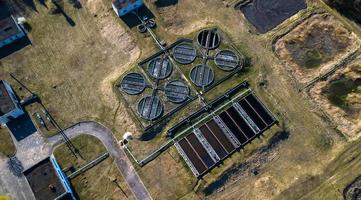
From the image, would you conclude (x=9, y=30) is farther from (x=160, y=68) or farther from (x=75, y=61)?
(x=160, y=68)

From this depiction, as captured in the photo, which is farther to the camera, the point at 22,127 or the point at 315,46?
the point at 315,46

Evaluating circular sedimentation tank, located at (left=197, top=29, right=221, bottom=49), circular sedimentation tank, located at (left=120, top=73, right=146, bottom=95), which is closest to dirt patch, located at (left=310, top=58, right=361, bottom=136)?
circular sedimentation tank, located at (left=197, top=29, right=221, bottom=49)

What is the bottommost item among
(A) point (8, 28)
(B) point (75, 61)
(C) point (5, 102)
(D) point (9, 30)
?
(C) point (5, 102)

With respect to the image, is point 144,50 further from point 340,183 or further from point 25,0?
point 340,183

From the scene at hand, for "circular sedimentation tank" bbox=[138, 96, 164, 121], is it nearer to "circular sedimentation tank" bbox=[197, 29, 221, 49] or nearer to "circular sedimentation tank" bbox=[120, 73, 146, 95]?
"circular sedimentation tank" bbox=[120, 73, 146, 95]

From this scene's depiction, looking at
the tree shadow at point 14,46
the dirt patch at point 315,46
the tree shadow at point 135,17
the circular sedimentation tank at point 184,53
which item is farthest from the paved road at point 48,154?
the dirt patch at point 315,46

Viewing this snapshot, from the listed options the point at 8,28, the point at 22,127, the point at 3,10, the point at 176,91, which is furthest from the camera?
the point at 3,10

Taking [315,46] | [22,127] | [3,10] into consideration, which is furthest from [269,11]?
[3,10]
